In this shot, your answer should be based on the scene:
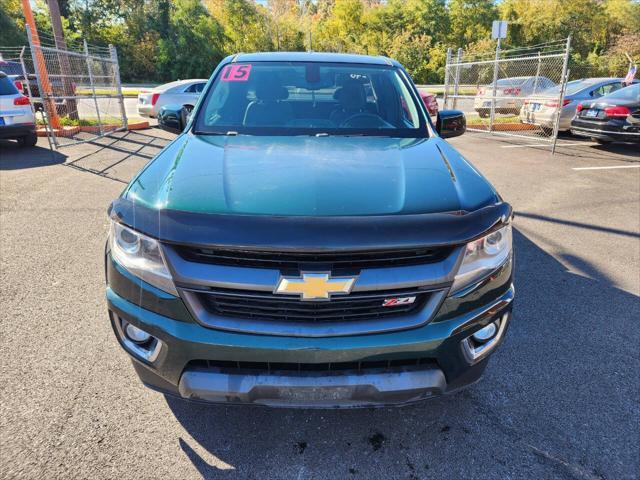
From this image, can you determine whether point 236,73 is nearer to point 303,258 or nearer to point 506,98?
point 303,258

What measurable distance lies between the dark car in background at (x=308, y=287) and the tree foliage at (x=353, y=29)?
3891cm

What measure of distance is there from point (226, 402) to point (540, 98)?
11601 mm

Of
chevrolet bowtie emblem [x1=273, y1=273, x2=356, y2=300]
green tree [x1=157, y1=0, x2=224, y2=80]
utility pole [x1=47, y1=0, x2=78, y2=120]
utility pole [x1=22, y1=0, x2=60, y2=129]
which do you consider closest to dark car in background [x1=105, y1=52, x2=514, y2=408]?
chevrolet bowtie emblem [x1=273, y1=273, x2=356, y2=300]

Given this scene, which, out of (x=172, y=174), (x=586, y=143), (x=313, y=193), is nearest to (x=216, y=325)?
(x=313, y=193)

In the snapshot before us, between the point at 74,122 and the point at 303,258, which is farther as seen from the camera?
the point at 74,122

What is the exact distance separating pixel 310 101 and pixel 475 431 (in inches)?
90.7

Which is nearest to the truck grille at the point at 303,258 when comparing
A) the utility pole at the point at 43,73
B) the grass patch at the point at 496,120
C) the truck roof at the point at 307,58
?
the truck roof at the point at 307,58

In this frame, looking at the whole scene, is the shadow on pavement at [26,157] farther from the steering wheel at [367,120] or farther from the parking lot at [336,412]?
the steering wheel at [367,120]

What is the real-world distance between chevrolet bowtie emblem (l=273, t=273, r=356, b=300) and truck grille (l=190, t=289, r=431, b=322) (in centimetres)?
3

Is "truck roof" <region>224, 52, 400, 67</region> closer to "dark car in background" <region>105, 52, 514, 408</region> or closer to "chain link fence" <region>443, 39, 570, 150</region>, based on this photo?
"dark car in background" <region>105, 52, 514, 408</region>

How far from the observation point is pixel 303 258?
1.66 m

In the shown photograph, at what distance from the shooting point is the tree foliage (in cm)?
3788

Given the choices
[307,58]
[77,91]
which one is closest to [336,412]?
[307,58]

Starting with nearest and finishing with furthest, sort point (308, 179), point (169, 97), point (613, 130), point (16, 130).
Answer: point (308, 179) → point (16, 130) → point (613, 130) → point (169, 97)
